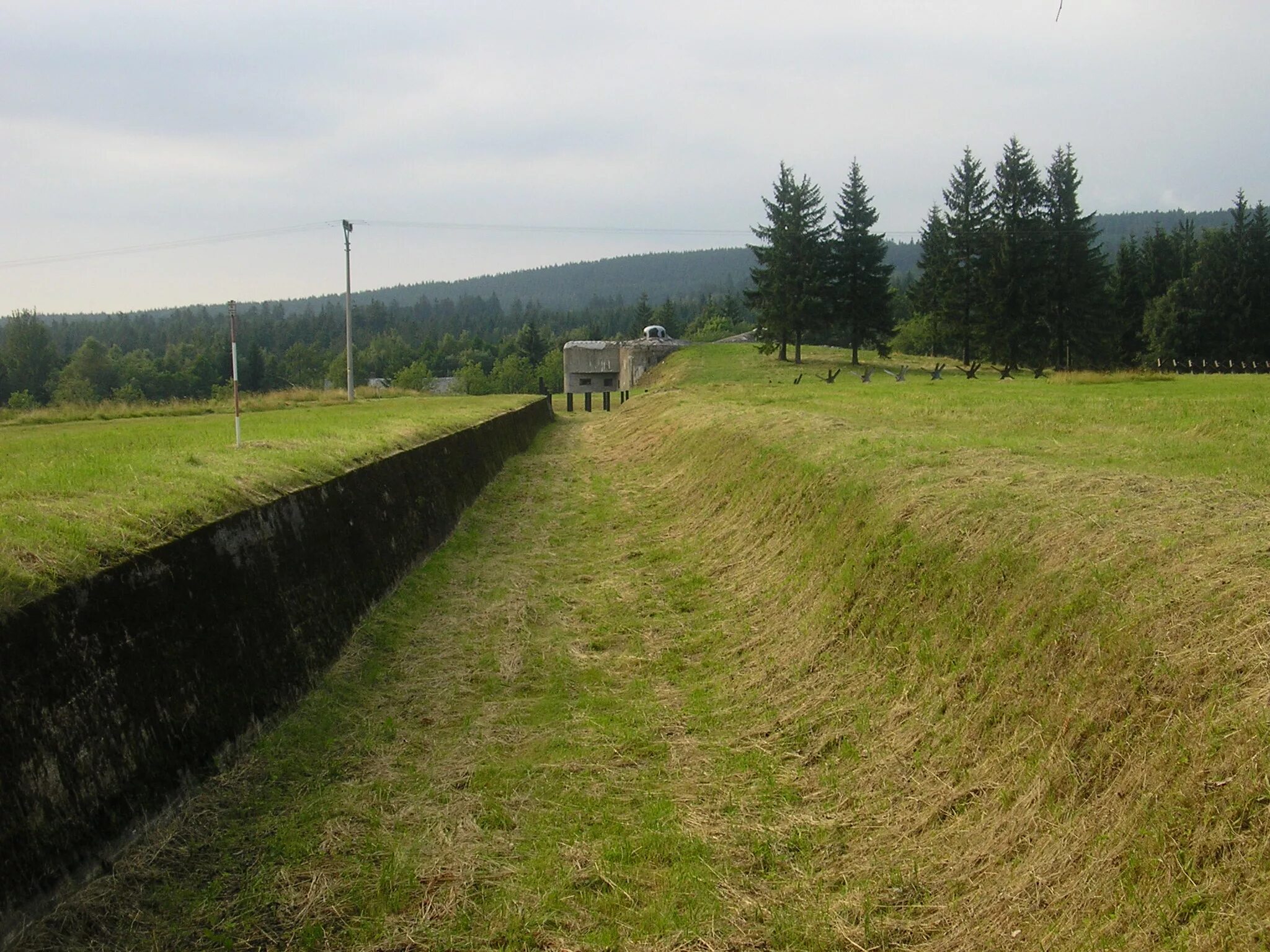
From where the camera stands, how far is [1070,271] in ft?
178

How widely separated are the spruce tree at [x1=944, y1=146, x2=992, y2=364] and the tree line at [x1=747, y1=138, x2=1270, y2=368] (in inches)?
3.4

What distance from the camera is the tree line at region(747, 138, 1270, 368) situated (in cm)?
5419

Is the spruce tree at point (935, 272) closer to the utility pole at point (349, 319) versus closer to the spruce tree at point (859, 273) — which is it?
the spruce tree at point (859, 273)

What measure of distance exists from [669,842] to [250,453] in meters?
7.45

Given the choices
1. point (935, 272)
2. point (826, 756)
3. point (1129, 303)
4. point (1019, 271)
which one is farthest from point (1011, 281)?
point (826, 756)

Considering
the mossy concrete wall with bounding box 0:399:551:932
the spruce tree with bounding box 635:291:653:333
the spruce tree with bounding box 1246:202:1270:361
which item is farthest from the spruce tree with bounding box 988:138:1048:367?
the spruce tree with bounding box 635:291:653:333

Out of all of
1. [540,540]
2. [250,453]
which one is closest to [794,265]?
[540,540]

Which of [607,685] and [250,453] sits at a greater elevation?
[250,453]

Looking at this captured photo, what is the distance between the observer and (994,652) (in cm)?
627

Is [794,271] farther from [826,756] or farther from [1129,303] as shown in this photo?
[826,756]

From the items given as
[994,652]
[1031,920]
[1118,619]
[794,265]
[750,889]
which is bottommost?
[750,889]

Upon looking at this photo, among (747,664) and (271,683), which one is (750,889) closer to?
(747,664)

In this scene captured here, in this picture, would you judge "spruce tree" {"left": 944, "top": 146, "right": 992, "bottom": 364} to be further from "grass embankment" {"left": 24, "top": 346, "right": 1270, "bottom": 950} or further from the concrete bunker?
"grass embankment" {"left": 24, "top": 346, "right": 1270, "bottom": 950}

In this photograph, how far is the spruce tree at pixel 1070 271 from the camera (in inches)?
2137
